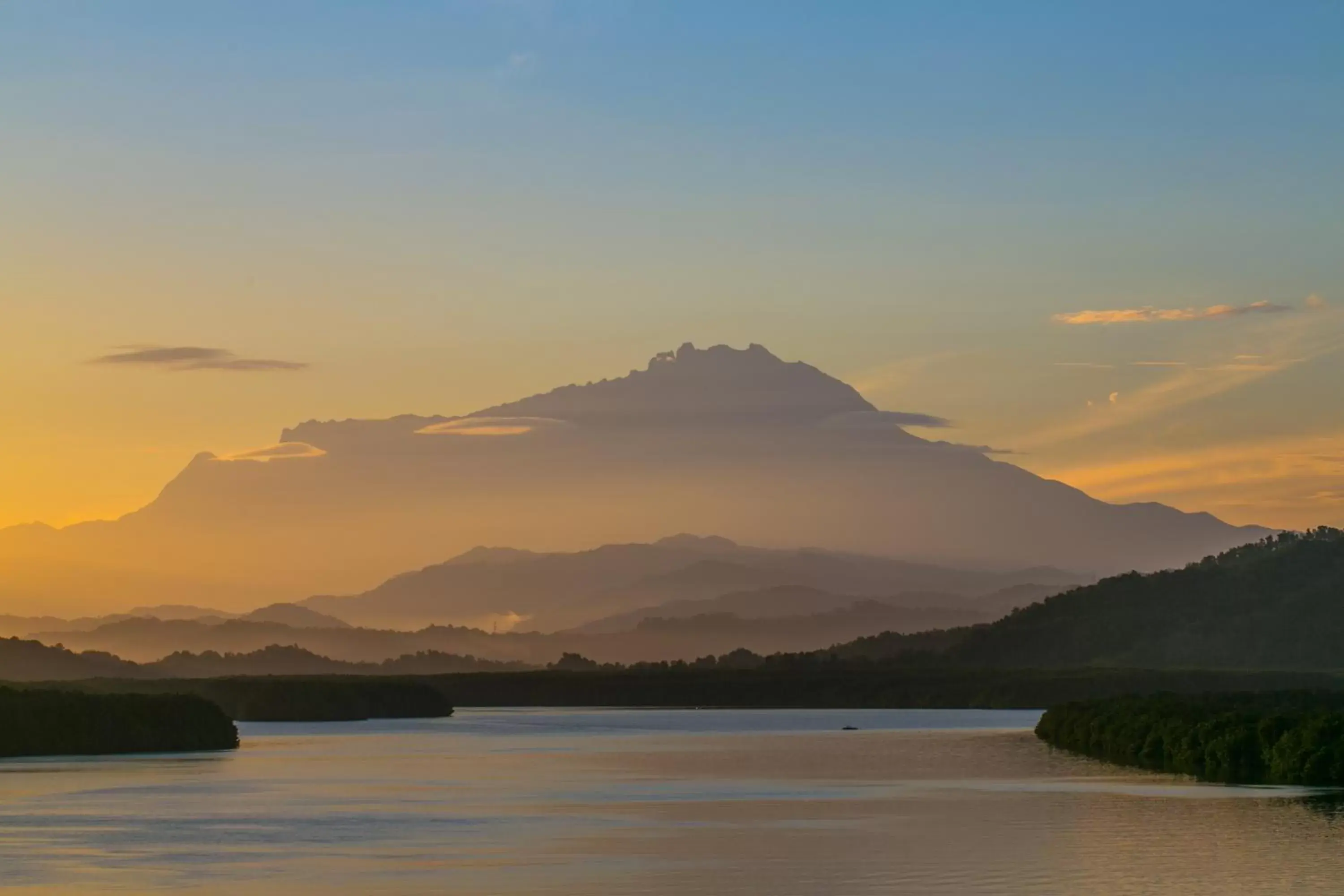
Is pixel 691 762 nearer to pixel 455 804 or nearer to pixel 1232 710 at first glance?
pixel 1232 710

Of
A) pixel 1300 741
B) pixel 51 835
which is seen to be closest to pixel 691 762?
pixel 1300 741

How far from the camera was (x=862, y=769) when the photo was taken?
80750 mm

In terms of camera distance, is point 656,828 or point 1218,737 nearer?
point 656,828

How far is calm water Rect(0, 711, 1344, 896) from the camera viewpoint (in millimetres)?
39406

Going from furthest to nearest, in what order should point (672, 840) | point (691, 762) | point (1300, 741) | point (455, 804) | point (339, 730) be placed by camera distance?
point (339, 730)
point (691, 762)
point (1300, 741)
point (455, 804)
point (672, 840)

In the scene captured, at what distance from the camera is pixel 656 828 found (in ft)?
170

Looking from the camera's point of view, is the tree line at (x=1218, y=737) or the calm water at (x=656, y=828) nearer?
the calm water at (x=656, y=828)

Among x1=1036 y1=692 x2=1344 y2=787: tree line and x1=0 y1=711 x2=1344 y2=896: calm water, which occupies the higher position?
x1=1036 y1=692 x2=1344 y2=787: tree line

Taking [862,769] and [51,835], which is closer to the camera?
[51,835]

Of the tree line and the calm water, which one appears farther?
the tree line

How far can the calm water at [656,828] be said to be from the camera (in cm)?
3941

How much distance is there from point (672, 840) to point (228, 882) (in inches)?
443

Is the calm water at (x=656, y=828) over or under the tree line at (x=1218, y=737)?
under

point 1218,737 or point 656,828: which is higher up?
point 1218,737
